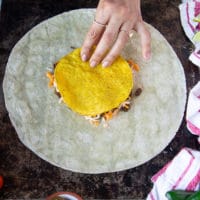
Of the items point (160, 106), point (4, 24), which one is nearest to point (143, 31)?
point (160, 106)

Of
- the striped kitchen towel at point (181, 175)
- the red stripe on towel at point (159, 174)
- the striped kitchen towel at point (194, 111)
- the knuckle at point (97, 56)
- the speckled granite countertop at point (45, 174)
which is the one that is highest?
the knuckle at point (97, 56)

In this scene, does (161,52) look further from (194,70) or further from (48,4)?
(48,4)

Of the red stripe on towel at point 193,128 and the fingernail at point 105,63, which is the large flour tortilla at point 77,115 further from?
the fingernail at point 105,63

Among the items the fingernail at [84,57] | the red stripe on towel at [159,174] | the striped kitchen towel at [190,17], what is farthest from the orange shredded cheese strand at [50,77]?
the striped kitchen towel at [190,17]

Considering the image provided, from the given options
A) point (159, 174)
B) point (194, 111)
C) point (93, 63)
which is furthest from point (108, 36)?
point (159, 174)

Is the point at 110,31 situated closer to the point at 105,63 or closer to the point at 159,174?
the point at 105,63
